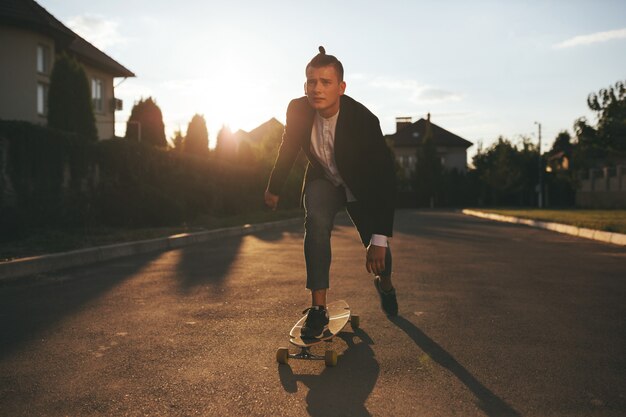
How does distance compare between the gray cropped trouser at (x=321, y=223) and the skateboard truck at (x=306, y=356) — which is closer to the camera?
the skateboard truck at (x=306, y=356)

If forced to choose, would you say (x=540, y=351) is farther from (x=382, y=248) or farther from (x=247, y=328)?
(x=247, y=328)

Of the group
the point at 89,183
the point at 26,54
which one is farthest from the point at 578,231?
the point at 26,54

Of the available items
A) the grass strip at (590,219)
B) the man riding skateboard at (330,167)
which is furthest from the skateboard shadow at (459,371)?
the grass strip at (590,219)

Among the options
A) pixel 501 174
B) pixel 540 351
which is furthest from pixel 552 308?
pixel 501 174

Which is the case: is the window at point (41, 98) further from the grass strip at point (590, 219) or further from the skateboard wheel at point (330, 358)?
the skateboard wheel at point (330, 358)

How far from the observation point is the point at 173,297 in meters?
6.31

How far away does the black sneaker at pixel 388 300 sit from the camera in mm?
5016

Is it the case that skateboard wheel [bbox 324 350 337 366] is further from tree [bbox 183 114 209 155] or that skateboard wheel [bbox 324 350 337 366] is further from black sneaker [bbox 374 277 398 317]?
tree [bbox 183 114 209 155]

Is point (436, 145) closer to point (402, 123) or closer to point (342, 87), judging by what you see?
point (402, 123)

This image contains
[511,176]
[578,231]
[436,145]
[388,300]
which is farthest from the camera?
[436,145]

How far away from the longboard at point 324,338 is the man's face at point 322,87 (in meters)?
1.37

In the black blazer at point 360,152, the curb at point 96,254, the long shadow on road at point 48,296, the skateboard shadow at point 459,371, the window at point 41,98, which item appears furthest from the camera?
the window at point 41,98

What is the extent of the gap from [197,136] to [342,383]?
4108cm

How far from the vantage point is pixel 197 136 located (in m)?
43.4
